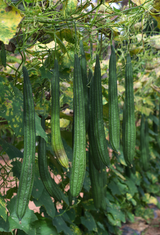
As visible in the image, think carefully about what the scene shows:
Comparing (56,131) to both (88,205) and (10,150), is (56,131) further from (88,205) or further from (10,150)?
(88,205)

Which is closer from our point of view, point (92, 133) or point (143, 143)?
point (92, 133)

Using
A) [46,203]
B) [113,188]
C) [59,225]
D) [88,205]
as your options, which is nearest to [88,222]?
[88,205]

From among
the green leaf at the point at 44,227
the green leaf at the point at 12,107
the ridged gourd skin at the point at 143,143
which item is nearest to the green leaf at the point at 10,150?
the green leaf at the point at 12,107

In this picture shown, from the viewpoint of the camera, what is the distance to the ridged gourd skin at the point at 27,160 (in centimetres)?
71

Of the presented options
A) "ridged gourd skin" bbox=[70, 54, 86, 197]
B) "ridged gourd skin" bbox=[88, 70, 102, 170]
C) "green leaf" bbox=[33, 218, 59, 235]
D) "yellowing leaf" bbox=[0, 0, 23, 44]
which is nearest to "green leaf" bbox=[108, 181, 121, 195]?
"green leaf" bbox=[33, 218, 59, 235]

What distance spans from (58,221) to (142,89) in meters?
1.72

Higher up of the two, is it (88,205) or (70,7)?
(70,7)

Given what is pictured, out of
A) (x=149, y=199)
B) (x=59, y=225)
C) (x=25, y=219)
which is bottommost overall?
(x=149, y=199)

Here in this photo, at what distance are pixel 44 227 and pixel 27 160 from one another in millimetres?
679

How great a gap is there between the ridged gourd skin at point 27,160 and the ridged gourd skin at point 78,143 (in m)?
0.16

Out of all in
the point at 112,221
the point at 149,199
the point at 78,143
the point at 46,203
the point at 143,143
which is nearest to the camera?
the point at 78,143

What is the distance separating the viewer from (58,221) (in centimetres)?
130

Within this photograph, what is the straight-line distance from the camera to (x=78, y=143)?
823 mm

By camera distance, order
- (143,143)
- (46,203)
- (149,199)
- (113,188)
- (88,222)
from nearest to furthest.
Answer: (46,203) < (88,222) < (113,188) < (143,143) < (149,199)
